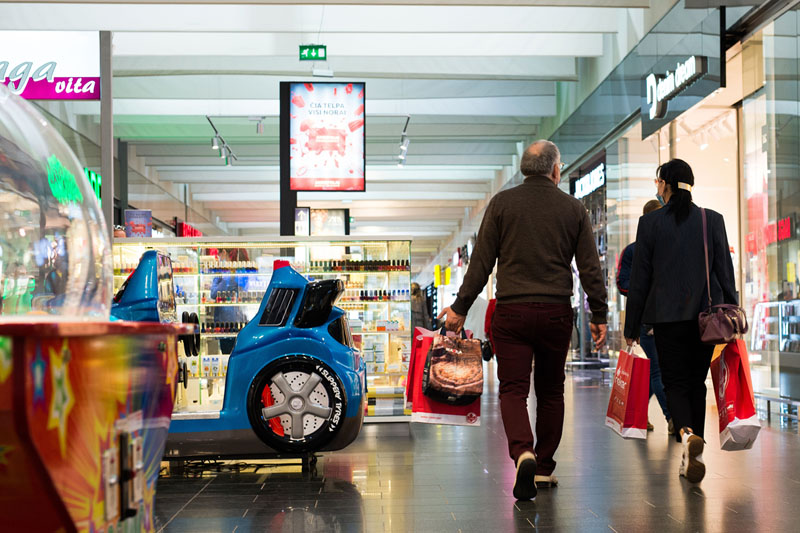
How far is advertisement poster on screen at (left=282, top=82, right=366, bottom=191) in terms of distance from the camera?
11070 mm

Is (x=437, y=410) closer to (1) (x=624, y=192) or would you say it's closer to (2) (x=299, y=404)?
(2) (x=299, y=404)

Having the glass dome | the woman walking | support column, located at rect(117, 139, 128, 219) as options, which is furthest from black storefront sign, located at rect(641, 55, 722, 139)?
support column, located at rect(117, 139, 128, 219)

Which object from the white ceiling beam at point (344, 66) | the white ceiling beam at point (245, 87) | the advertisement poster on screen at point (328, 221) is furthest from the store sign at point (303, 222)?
the white ceiling beam at point (344, 66)

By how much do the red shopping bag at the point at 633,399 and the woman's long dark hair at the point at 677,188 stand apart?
0.78m

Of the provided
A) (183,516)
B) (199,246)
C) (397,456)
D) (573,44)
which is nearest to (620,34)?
(573,44)

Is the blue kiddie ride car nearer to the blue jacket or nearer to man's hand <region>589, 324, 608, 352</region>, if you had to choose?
man's hand <region>589, 324, 608, 352</region>

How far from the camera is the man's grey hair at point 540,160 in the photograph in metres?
4.51

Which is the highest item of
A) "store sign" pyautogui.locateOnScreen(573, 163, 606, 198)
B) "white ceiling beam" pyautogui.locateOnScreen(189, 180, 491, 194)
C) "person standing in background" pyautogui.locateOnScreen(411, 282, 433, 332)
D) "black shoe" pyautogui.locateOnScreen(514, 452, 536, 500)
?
"white ceiling beam" pyautogui.locateOnScreen(189, 180, 491, 194)

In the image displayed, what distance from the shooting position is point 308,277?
26.4ft

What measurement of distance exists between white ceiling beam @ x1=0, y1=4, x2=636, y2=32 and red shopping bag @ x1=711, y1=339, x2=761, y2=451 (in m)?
8.41

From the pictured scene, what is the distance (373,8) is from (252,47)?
7.19 feet

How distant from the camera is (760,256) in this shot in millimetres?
8906

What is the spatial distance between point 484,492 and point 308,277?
3984mm

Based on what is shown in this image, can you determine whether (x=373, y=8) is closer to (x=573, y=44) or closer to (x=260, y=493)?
(x=573, y=44)
